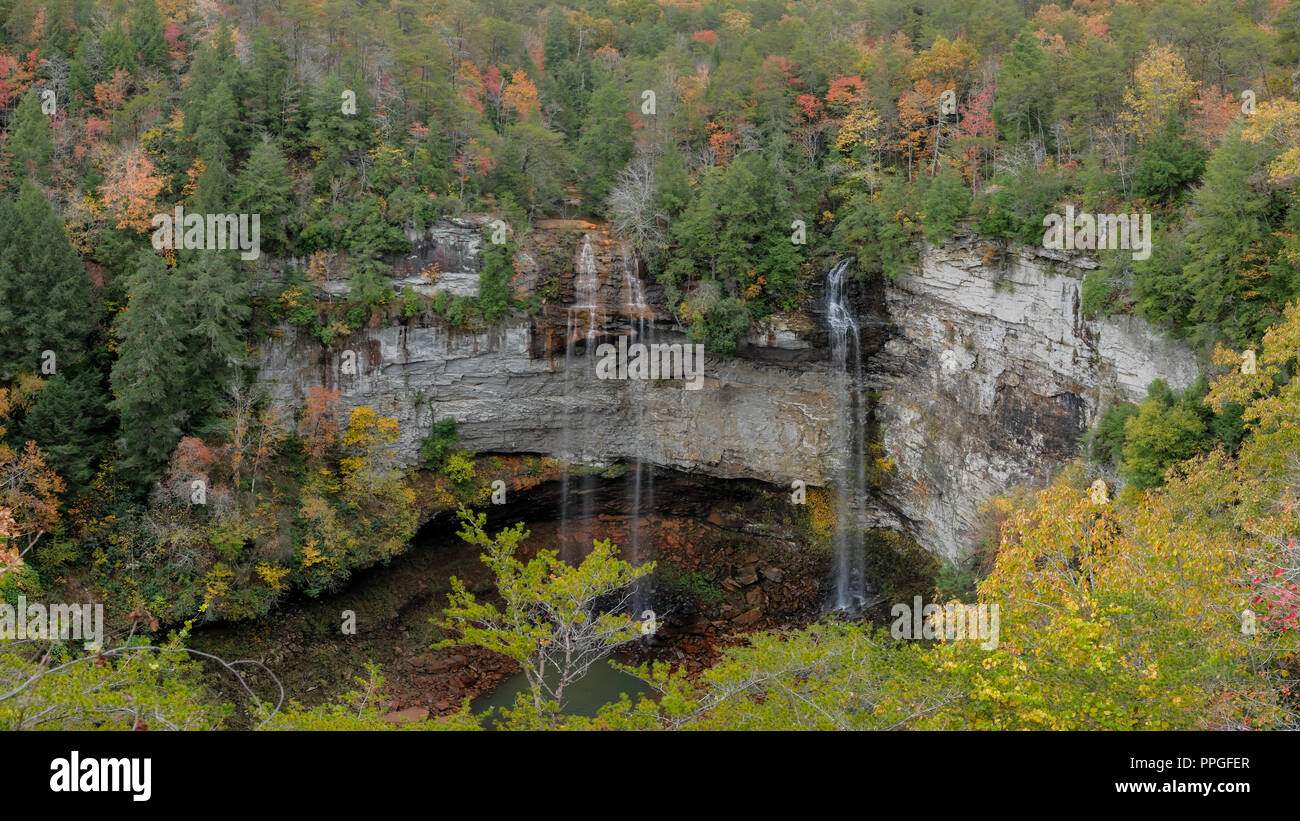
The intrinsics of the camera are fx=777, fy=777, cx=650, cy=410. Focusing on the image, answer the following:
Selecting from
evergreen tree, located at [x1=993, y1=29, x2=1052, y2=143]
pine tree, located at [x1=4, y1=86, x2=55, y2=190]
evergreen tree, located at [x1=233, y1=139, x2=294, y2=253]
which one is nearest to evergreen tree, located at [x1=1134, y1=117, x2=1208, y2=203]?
evergreen tree, located at [x1=993, y1=29, x2=1052, y2=143]

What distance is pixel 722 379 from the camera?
3197cm

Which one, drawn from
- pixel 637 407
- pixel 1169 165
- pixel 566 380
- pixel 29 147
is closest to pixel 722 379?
pixel 637 407

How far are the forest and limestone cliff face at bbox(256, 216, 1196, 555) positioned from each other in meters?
0.78

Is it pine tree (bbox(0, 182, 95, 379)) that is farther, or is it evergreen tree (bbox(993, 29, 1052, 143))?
evergreen tree (bbox(993, 29, 1052, 143))

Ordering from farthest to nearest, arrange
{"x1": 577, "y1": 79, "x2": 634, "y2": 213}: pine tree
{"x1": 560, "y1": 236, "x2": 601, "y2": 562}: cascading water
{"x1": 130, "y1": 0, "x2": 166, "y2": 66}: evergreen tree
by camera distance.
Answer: {"x1": 577, "y1": 79, "x2": 634, "y2": 213}: pine tree, {"x1": 130, "y1": 0, "x2": 166, "y2": 66}: evergreen tree, {"x1": 560, "y1": 236, "x2": 601, "y2": 562}: cascading water

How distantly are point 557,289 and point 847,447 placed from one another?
13.3 m

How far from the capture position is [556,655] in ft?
89.1

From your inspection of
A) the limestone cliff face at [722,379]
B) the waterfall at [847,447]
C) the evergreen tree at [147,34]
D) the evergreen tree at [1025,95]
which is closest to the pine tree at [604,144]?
the limestone cliff face at [722,379]

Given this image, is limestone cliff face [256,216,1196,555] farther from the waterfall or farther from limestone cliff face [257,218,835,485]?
the waterfall

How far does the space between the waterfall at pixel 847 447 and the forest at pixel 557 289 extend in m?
1.26

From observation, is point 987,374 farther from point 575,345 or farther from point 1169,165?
point 575,345

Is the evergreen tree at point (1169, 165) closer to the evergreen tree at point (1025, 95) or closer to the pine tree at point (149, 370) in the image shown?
the evergreen tree at point (1025, 95)

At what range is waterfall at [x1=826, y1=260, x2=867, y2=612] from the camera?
30.2 metres

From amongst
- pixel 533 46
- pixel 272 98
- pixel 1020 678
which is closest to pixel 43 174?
pixel 272 98
